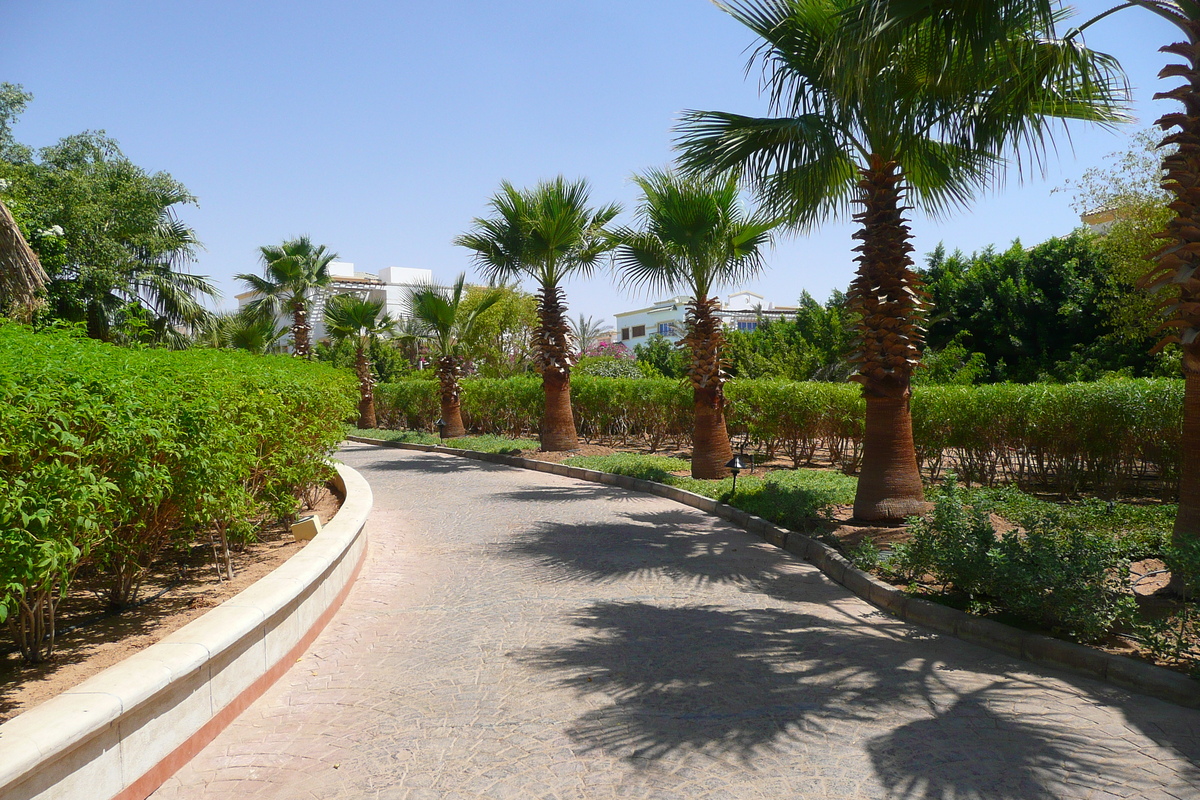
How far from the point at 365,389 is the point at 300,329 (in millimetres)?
3348

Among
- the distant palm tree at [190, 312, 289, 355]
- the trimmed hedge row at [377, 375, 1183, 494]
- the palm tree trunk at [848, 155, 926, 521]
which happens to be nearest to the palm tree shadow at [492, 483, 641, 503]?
the trimmed hedge row at [377, 375, 1183, 494]

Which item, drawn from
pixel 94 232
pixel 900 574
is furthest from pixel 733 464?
pixel 94 232

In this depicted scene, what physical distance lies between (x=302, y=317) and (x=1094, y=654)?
92.1 feet

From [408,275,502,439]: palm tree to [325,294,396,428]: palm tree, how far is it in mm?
3814

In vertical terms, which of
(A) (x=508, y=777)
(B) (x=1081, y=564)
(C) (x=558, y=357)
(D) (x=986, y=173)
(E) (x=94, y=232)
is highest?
(E) (x=94, y=232)

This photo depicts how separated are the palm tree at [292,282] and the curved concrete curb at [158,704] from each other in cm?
2473

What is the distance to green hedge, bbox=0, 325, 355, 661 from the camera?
3043 mm

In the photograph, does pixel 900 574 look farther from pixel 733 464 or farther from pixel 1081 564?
pixel 733 464

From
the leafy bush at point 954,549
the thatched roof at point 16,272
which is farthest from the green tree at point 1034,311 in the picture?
the thatched roof at point 16,272

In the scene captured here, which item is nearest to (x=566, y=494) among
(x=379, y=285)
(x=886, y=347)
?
(x=886, y=347)

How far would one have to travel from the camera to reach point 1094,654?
4480mm

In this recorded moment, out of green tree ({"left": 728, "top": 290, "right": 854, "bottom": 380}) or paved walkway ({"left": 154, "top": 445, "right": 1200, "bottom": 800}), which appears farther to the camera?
green tree ({"left": 728, "top": 290, "right": 854, "bottom": 380})

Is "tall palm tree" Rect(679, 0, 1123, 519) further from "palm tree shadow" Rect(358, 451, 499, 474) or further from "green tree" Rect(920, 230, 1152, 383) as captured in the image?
"green tree" Rect(920, 230, 1152, 383)

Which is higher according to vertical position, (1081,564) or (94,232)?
(94,232)
